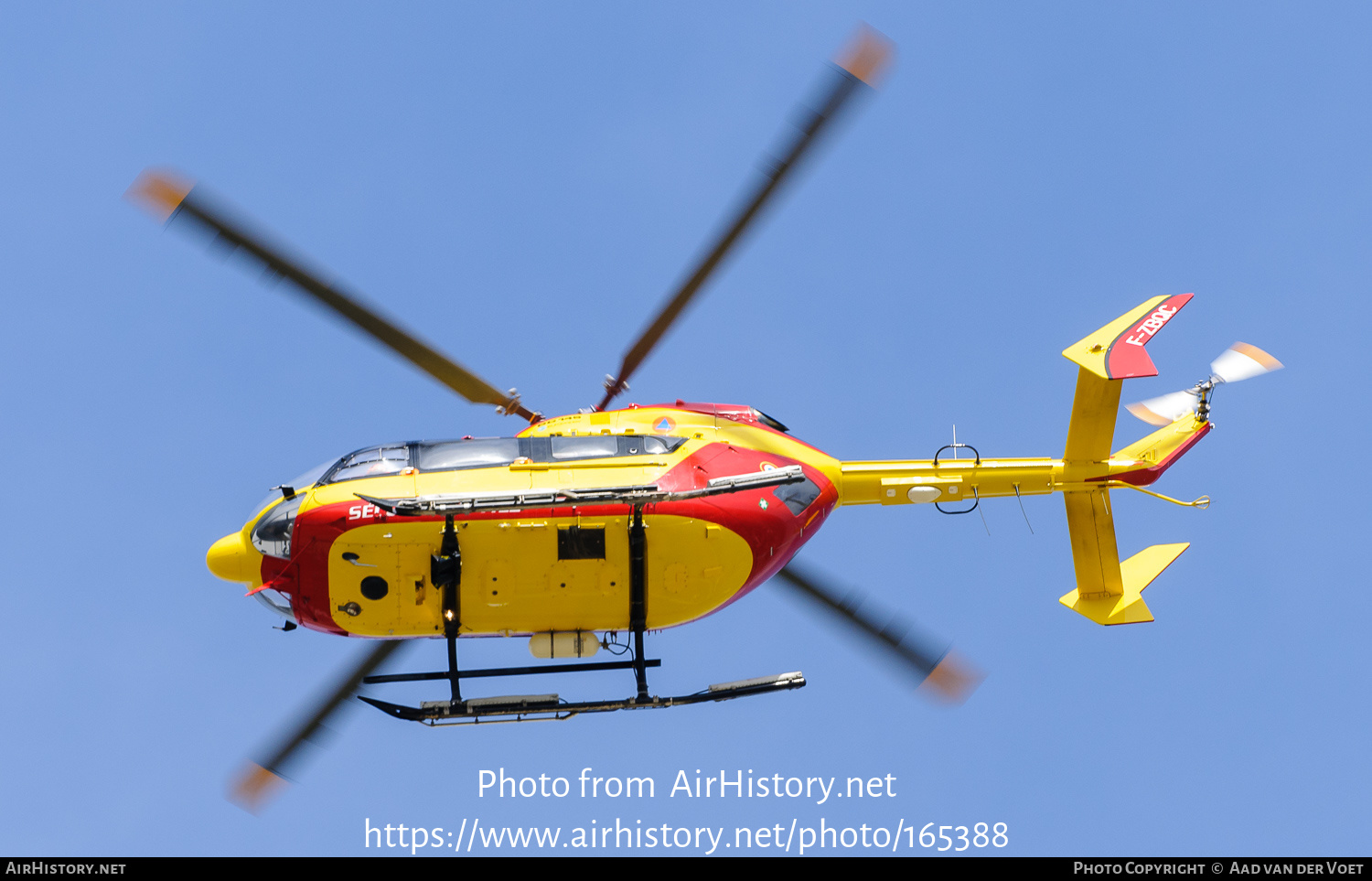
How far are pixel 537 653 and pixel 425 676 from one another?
66.2 inches

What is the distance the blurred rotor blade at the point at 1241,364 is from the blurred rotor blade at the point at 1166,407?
60cm

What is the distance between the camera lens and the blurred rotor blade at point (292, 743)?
21.7 metres

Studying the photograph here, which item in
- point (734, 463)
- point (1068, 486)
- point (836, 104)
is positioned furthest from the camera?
point (1068, 486)

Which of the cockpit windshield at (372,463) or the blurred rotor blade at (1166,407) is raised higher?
the blurred rotor blade at (1166,407)

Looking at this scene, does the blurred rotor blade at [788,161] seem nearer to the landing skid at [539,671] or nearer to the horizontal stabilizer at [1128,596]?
the landing skid at [539,671]

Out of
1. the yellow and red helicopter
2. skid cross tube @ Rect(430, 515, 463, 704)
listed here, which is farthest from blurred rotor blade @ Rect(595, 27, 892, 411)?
skid cross tube @ Rect(430, 515, 463, 704)

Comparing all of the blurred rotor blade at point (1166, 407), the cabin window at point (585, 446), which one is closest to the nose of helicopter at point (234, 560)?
the cabin window at point (585, 446)

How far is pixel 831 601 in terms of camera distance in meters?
22.4

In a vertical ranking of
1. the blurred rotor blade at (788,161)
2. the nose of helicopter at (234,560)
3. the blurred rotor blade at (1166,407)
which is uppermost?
the blurred rotor blade at (788,161)

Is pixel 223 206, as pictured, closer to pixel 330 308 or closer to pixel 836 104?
pixel 330 308

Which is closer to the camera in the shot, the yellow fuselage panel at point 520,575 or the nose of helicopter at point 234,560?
the yellow fuselage panel at point 520,575

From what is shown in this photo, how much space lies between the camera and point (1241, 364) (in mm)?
22844

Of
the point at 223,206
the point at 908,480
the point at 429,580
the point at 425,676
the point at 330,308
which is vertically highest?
the point at 223,206

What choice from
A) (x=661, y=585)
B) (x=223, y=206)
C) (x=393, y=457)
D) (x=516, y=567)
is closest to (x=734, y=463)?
(x=661, y=585)
